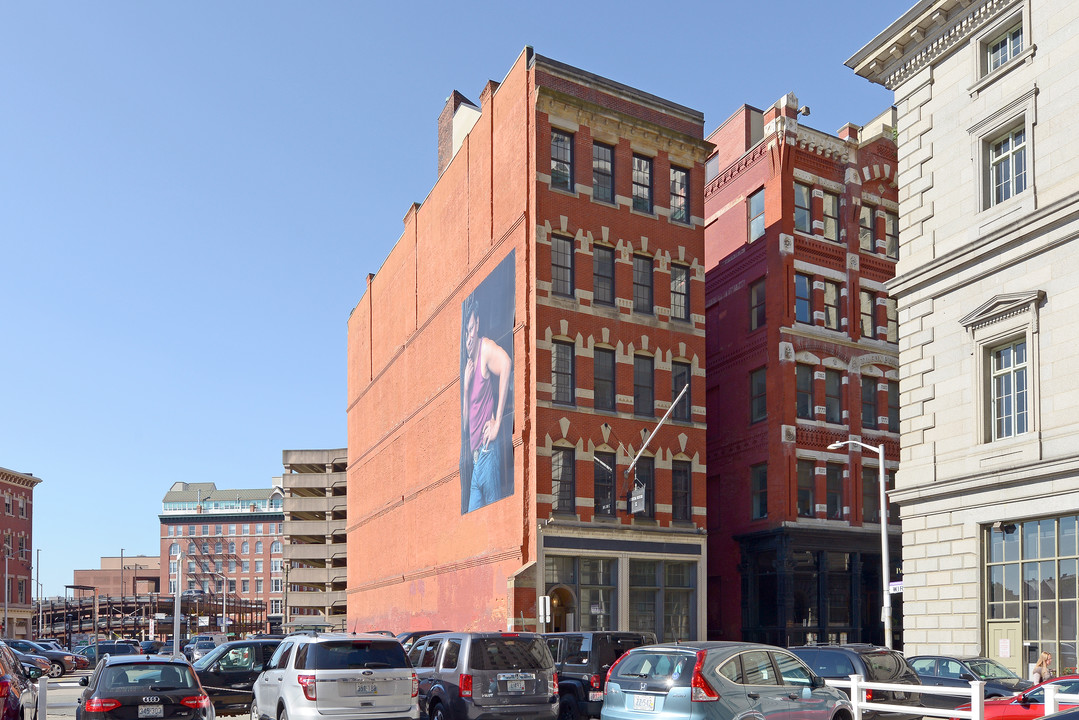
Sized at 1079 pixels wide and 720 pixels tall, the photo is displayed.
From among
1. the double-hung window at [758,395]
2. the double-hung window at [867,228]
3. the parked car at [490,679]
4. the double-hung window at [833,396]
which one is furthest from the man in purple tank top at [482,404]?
the parked car at [490,679]

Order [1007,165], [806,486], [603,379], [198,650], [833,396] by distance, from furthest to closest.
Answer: [198,650] < [833,396] < [806,486] < [603,379] < [1007,165]

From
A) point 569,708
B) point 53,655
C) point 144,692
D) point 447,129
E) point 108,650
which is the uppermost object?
point 447,129

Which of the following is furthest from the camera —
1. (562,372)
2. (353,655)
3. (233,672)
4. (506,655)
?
(562,372)

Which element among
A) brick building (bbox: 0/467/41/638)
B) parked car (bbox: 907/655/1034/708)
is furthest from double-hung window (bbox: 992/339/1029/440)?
brick building (bbox: 0/467/41/638)

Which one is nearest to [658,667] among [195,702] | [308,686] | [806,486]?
[308,686]

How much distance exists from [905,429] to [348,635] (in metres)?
17.3

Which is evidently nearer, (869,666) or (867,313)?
(869,666)

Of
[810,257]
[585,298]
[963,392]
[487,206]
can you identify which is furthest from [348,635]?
[810,257]

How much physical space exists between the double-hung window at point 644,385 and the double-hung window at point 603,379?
105 cm

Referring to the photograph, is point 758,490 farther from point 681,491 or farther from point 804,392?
point 681,491

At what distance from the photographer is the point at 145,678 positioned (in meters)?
18.1

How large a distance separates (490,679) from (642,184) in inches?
1134

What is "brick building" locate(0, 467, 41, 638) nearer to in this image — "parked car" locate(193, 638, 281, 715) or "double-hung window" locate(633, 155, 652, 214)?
"double-hung window" locate(633, 155, 652, 214)

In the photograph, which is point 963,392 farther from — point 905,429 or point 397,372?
point 397,372
